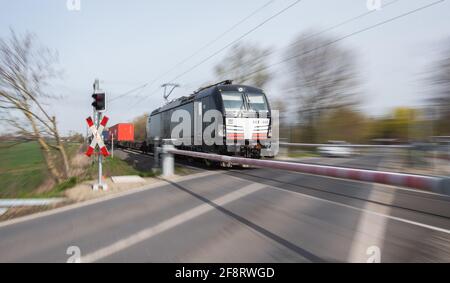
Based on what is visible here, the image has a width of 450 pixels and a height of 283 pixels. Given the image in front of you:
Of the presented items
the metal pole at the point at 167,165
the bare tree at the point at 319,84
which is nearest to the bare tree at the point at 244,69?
the bare tree at the point at 319,84

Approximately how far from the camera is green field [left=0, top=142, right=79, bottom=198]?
17737mm

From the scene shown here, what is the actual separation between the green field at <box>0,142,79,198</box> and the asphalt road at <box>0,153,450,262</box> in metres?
12.8

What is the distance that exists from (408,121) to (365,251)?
2883cm

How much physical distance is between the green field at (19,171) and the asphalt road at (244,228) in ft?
42.0

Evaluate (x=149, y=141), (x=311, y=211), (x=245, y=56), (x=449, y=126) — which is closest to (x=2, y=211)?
(x=311, y=211)

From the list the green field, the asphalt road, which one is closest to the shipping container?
the green field

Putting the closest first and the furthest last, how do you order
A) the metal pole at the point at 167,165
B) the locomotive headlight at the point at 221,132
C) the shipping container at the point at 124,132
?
1. the metal pole at the point at 167,165
2. the locomotive headlight at the point at 221,132
3. the shipping container at the point at 124,132

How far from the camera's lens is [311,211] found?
5898 millimetres

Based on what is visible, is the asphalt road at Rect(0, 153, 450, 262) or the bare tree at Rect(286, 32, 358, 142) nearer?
the asphalt road at Rect(0, 153, 450, 262)

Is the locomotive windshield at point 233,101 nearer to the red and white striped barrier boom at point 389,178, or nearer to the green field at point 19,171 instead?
the red and white striped barrier boom at point 389,178

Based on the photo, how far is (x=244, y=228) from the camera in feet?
16.2

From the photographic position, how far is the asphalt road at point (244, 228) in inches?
155

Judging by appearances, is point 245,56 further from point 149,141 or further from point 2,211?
point 2,211

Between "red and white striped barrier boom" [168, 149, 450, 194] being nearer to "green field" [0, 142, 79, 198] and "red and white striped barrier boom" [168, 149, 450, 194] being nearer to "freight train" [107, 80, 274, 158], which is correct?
"freight train" [107, 80, 274, 158]
